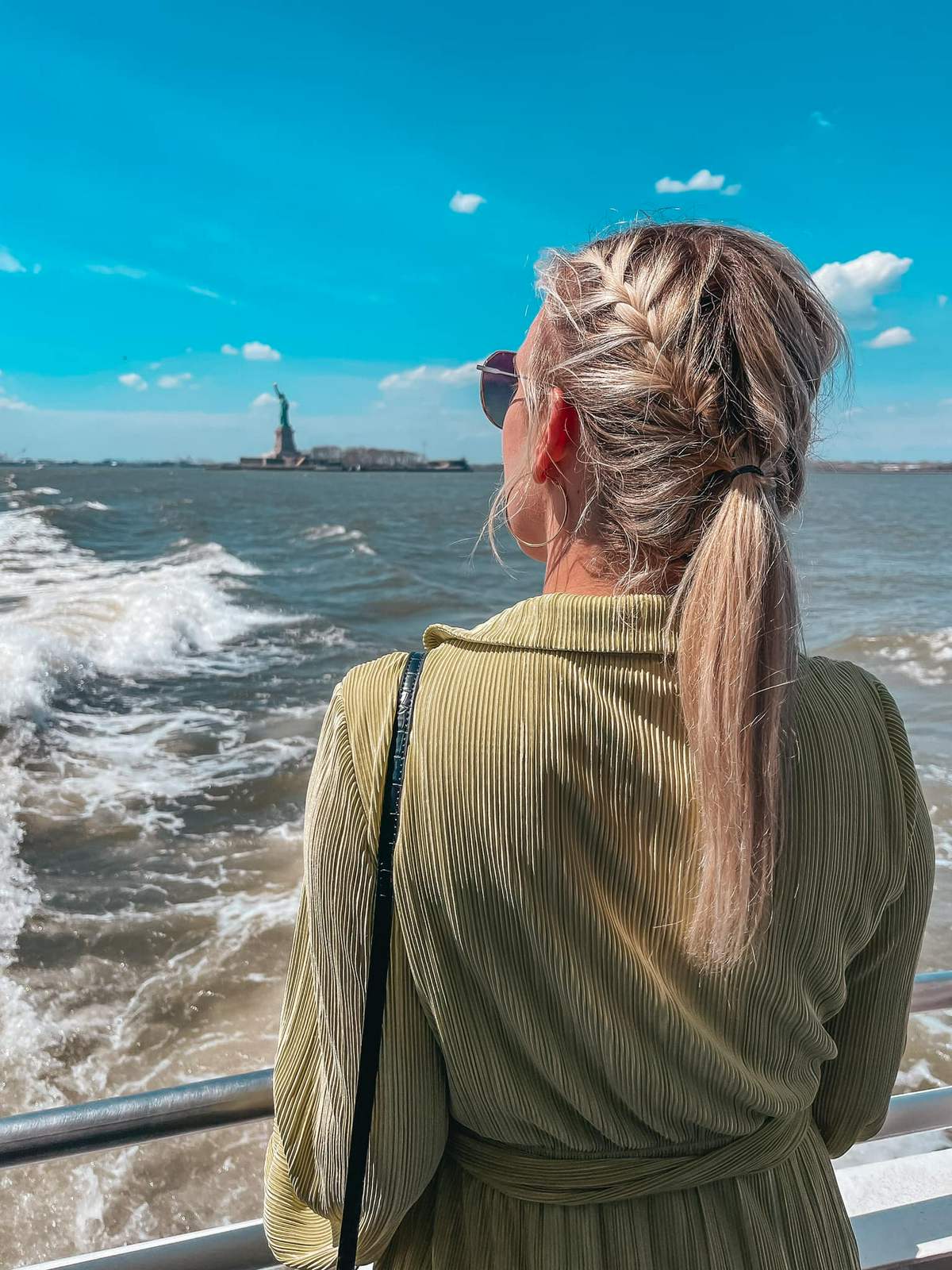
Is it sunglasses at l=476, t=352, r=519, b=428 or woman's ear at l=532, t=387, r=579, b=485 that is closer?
woman's ear at l=532, t=387, r=579, b=485

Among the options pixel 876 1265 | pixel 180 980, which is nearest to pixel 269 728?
pixel 180 980

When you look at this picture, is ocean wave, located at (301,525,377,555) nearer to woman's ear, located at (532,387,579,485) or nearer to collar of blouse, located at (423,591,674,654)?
woman's ear, located at (532,387,579,485)

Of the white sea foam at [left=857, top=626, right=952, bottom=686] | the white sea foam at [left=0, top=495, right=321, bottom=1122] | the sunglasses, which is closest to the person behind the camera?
the sunglasses

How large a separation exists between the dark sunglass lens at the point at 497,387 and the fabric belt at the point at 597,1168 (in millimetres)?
779

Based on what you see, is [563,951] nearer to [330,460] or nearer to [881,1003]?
[881,1003]

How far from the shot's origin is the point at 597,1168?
0.84 meters

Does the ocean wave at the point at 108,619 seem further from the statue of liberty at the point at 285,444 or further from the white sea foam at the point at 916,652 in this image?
the statue of liberty at the point at 285,444

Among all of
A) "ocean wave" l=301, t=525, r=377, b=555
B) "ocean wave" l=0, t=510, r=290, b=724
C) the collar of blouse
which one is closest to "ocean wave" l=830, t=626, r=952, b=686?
"ocean wave" l=0, t=510, r=290, b=724

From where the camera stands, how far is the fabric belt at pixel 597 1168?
0.84m

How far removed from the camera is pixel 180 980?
168 inches

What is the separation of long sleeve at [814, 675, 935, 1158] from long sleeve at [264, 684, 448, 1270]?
0.49 meters

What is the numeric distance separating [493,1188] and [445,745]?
1.52 ft

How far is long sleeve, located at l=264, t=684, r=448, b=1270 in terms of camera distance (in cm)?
76

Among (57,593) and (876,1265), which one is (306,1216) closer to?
(876,1265)
